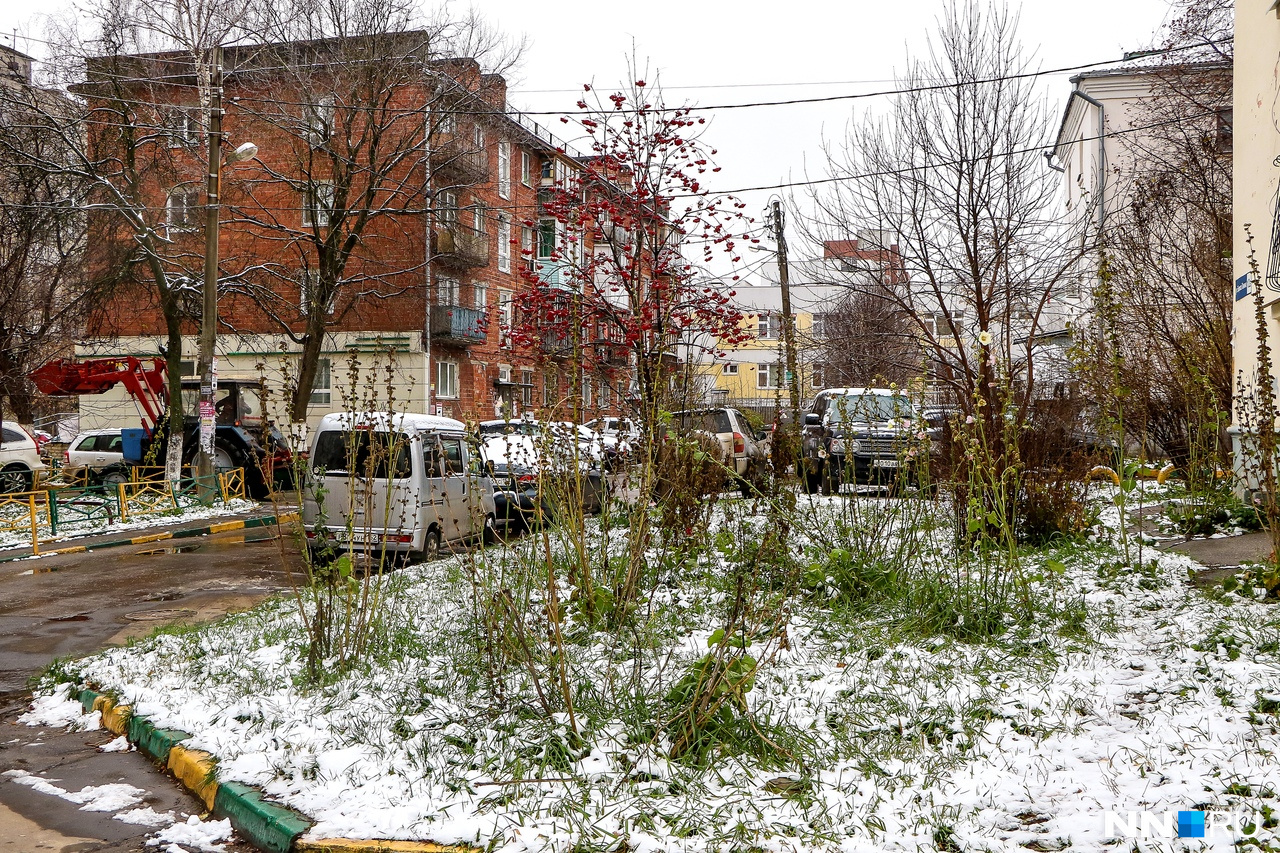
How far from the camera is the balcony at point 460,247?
32.0m

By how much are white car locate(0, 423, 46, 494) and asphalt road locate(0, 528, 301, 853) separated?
251 inches

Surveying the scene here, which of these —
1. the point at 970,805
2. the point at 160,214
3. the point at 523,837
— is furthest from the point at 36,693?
the point at 160,214

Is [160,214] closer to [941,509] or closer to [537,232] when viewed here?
[537,232]

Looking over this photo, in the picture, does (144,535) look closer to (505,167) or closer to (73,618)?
(73,618)

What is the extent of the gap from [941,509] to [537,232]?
22.4 ft

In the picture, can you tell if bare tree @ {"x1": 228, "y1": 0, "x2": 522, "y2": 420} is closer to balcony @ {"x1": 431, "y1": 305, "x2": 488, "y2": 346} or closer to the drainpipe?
balcony @ {"x1": 431, "y1": 305, "x2": 488, "y2": 346}

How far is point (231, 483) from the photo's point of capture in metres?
21.6

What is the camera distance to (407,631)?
6.76m

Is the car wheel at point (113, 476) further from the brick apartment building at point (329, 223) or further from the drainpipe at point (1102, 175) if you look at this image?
the drainpipe at point (1102, 175)

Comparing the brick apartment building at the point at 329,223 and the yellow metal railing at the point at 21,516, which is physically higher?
the brick apartment building at the point at 329,223

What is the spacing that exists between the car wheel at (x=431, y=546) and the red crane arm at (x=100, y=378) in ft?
44.7

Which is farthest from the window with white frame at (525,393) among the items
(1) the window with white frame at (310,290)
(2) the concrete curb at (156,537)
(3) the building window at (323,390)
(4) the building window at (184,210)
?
(4) the building window at (184,210)

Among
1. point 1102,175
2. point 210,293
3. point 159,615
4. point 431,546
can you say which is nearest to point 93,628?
point 159,615

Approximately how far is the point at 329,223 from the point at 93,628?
1812 centimetres
